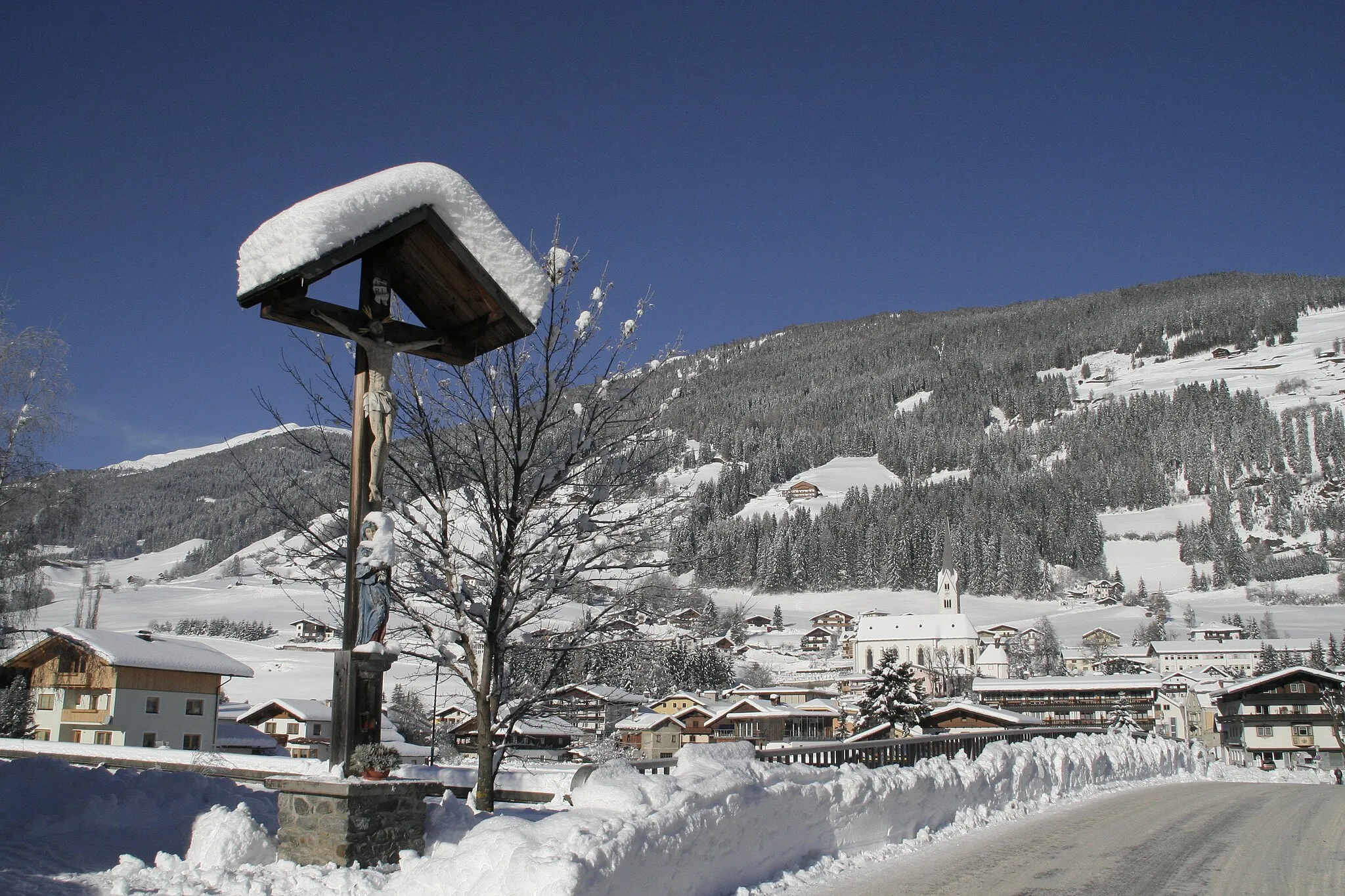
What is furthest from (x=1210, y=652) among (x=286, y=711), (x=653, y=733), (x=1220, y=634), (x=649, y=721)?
(x=286, y=711)

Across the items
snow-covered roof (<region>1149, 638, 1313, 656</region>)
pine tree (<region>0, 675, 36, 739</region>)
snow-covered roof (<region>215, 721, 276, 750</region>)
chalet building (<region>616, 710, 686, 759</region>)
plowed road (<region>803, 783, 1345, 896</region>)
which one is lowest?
chalet building (<region>616, 710, 686, 759</region>)

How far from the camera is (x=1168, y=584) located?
170 metres

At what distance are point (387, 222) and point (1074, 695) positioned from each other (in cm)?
7931

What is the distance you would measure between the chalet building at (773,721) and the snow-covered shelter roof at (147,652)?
36.0m

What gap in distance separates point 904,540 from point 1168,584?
45.9 m

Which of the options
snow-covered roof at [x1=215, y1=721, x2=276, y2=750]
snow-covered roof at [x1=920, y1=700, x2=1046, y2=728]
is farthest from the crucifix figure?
snow-covered roof at [x1=920, y1=700, x2=1046, y2=728]

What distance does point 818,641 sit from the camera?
481 ft

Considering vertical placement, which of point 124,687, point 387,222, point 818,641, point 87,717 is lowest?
point 87,717

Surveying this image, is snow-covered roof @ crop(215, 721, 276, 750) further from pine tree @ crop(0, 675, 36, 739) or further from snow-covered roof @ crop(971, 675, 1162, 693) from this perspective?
snow-covered roof @ crop(971, 675, 1162, 693)

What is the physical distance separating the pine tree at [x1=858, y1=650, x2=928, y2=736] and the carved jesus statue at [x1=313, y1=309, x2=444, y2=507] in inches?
1571

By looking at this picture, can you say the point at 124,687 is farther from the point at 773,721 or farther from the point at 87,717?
the point at 773,721

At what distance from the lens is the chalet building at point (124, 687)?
1284 inches

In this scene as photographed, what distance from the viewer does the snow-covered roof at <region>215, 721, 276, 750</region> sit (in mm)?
40312

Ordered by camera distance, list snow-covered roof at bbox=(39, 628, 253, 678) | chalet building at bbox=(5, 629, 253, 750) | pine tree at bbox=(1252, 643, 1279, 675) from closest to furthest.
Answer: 1. snow-covered roof at bbox=(39, 628, 253, 678)
2. chalet building at bbox=(5, 629, 253, 750)
3. pine tree at bbox=(1252, 643, 1279, 675)
